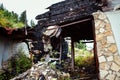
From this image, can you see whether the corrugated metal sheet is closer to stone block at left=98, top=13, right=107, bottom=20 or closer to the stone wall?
the stone wall

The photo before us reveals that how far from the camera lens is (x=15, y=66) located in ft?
48.5

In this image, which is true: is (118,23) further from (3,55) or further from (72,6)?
(3,55)

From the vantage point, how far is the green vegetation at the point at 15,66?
13.9 metres

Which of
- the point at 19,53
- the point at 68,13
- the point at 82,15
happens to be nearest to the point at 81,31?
the point at 68,13

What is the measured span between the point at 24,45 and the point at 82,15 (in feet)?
16.2

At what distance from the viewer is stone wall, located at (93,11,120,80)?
11.2 meters

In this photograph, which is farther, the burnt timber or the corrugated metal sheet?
the burnt timber

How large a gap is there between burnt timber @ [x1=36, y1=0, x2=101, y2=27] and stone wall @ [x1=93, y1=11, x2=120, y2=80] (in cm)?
99

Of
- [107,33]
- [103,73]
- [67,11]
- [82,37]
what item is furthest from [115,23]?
[82,37]

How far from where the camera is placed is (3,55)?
14188 millimetres

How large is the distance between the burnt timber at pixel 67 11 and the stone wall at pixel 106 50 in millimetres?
986

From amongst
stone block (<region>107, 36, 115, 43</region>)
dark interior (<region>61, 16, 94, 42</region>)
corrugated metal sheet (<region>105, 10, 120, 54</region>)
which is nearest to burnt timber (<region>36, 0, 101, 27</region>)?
dark interior (<region>61, 16, 94, 42</region>)

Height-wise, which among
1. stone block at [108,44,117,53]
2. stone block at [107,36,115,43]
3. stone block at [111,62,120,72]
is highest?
stone block at [107,36,115,43]

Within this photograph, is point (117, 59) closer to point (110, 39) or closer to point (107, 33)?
point (110, 39)
